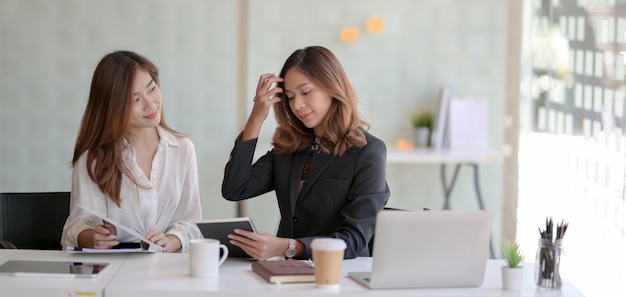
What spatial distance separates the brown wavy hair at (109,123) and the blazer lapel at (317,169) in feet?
2.13

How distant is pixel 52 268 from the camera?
2660 mm

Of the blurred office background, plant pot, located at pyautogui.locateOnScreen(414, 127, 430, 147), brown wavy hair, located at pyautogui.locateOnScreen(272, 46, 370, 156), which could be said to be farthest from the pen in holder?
plant pot, located at pyautogui.locateOnScreen(414, 127, 430, 147)

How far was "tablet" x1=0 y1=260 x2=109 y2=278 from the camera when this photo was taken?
8.47 ft

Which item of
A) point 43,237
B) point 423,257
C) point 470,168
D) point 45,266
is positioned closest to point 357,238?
point 423,257

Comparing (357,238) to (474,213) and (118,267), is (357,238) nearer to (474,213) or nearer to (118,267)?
(474,213)

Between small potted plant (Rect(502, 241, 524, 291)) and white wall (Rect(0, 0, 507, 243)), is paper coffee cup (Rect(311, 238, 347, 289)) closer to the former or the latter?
small potted plant (Rect(502, 241, 524, 291))

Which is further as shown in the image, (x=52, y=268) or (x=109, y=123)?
(x=109, y=123)

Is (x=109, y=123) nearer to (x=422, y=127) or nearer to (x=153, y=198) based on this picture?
(x=153, y=198)

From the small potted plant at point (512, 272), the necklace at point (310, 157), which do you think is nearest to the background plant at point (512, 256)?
the small potted plant at point (512, 272)

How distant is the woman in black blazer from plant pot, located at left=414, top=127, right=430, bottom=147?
2.61 meters

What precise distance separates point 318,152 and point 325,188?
135 millimetres

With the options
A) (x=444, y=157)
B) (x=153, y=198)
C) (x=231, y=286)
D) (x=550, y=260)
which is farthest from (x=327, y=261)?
(x=444, y=157)

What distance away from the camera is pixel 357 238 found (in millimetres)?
2949

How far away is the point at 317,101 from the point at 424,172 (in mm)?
2955
